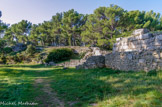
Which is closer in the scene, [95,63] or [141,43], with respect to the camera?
[141,43]

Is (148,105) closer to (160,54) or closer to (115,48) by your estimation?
(160,54)

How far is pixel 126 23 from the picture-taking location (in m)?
18.7

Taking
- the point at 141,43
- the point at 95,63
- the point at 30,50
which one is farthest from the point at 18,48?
the point at 141,43

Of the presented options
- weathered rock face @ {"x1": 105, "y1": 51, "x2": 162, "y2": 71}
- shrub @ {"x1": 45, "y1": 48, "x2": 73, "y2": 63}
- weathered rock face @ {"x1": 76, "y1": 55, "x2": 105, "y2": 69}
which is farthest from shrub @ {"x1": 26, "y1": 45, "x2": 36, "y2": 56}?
weathered rock face @ {"x1": 105, "y1": 51, "x2": 162, "y2": 71}

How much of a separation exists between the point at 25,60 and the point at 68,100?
77.8ft

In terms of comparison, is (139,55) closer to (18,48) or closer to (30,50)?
(30,50)

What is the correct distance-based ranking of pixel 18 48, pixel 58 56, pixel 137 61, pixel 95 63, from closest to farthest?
1. pixel 137 61
2. pixel 95 63
3. pixel 58 56
4. pixel 18 48

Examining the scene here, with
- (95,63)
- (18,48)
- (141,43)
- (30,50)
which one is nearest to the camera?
(141,43)

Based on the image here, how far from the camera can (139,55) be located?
6316mm

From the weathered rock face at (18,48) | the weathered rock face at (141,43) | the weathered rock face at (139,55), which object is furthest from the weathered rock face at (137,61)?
the weathered rock face at (18,48)

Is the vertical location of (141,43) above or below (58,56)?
above

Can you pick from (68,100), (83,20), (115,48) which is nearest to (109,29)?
(115,48)

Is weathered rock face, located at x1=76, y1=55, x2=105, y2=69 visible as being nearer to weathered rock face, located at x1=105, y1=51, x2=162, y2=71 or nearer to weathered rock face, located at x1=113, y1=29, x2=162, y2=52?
weathered rock face, located at x1=105, y1=51, x2=162, y2=71

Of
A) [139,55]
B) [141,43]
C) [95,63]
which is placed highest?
[141,43]
